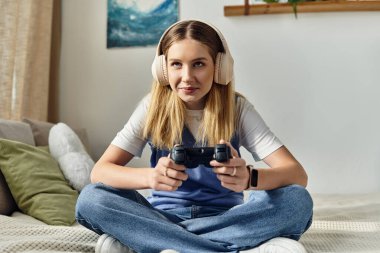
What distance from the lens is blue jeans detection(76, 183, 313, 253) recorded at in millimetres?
1109

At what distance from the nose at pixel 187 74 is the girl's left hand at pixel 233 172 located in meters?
0.25

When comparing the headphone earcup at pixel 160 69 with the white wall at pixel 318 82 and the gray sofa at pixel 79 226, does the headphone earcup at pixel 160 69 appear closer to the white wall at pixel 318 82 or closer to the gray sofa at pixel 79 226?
the gray sofa at pixel 79 226

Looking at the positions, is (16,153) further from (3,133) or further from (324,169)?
(324,169)

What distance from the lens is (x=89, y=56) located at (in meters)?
2.60

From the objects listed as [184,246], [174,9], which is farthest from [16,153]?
[174,9]

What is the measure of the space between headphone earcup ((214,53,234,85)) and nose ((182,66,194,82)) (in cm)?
7

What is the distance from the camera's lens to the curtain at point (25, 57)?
7.23 feet

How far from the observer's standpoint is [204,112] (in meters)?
1.34

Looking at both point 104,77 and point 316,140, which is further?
point 104,77

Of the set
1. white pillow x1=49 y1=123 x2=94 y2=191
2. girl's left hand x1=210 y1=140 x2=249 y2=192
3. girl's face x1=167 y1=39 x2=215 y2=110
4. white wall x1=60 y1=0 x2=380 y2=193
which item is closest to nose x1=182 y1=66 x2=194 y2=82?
girl's face x1=167 y1=39 x2=215 y2=110

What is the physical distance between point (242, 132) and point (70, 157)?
795 millimetres

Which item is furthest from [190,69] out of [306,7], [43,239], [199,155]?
[306,7]

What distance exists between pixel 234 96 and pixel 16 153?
785mm

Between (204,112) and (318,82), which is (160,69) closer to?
(204,112)
